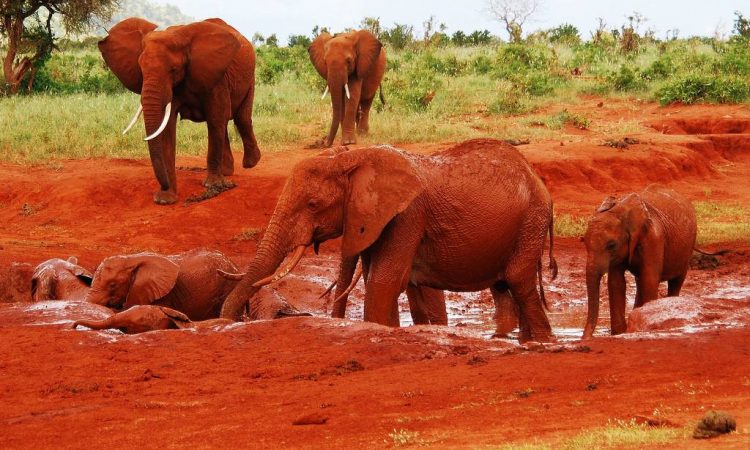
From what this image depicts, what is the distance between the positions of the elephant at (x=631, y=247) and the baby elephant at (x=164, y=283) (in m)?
3.06

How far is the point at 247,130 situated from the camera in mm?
17609

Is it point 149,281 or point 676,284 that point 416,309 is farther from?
point 676,284

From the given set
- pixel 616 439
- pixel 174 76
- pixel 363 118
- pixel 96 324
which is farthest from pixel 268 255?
pixel 363 118

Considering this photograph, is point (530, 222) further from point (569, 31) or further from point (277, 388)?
point (569, 31)

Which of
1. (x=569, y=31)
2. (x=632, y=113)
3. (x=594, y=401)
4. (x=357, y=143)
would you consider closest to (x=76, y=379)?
(x=594, y=401)

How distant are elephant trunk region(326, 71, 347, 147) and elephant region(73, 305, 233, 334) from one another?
11092mm

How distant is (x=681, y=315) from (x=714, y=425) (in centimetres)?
382

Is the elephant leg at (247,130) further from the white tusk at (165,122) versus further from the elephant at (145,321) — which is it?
the elephant at (145,321)

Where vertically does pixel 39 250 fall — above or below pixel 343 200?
below

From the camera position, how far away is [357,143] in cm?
2042

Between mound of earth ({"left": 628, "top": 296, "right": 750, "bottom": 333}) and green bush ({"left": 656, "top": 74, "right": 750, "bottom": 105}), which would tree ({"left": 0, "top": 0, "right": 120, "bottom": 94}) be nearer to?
green bush ({"left": 656, "top": 74, "right": 750, "bottom": 105})

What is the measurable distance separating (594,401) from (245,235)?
30.1 feet

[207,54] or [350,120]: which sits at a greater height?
[207,54]

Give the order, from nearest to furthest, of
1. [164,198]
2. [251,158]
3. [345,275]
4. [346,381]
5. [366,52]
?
1. [346,381]
2. [345,275]
3. [164,198]
4. [251,158]
5. [366,52]
